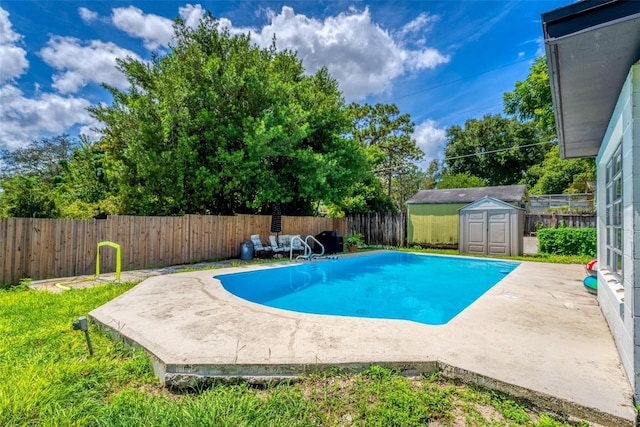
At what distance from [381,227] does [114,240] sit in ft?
36.9

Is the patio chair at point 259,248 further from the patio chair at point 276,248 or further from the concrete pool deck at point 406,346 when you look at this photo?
the concrete pool deck at point 406,346

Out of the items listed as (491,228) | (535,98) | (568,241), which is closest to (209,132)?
(491,228)

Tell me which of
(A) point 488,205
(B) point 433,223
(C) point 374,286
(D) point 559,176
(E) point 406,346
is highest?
(D) point 559,176

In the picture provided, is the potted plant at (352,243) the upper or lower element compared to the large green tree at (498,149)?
lower

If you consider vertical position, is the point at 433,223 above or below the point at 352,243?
above

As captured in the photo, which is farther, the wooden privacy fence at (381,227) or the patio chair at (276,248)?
the wooden privacy fence at (381,227)

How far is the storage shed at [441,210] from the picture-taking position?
43.3ft

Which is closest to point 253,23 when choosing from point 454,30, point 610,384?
point 454,30

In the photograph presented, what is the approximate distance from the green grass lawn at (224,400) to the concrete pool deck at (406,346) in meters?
0.11

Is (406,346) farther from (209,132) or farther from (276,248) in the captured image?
(209,132)

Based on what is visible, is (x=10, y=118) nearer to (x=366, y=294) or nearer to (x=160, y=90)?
(x=160, y=90)

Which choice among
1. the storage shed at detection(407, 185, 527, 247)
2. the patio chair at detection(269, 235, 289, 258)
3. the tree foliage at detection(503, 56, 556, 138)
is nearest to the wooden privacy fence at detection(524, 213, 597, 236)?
the storage shed at detection(407, 185, 527, 247)

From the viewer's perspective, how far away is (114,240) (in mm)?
7488

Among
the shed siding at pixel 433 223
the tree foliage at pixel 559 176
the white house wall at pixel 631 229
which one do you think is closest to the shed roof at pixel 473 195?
the shed siding at pixel 433 223
